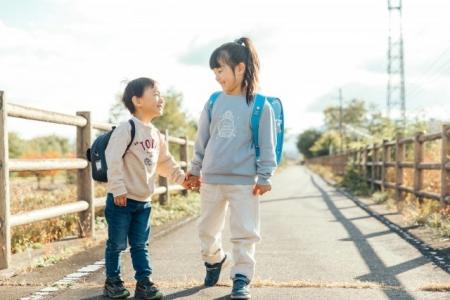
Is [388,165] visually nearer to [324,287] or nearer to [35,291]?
[324,287]

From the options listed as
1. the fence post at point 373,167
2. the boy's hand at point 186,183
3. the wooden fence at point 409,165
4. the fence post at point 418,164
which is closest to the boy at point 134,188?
the boy's hand at point 186,183

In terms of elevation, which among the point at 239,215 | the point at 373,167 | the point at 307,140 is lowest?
the point at 239,215

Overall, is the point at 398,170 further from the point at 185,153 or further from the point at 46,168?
the point at 46,168

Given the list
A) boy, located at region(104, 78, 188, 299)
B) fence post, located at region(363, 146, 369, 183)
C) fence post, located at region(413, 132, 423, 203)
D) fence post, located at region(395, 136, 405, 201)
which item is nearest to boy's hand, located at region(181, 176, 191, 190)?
boy, located at region(104, 78, 188, 299)

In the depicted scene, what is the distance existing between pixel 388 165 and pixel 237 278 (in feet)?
33.7

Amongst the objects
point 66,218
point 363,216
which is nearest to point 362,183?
point 363,216

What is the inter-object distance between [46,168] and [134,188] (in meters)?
2.12

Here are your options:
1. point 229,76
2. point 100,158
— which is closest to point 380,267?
point 229,76

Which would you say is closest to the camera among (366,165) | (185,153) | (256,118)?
(256,118)

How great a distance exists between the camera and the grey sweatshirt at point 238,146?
4.01 metres

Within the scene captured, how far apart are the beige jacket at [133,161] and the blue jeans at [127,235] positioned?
9 cm

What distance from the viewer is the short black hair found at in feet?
13.3

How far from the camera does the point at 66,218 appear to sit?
23.2 feet

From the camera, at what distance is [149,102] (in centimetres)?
407
